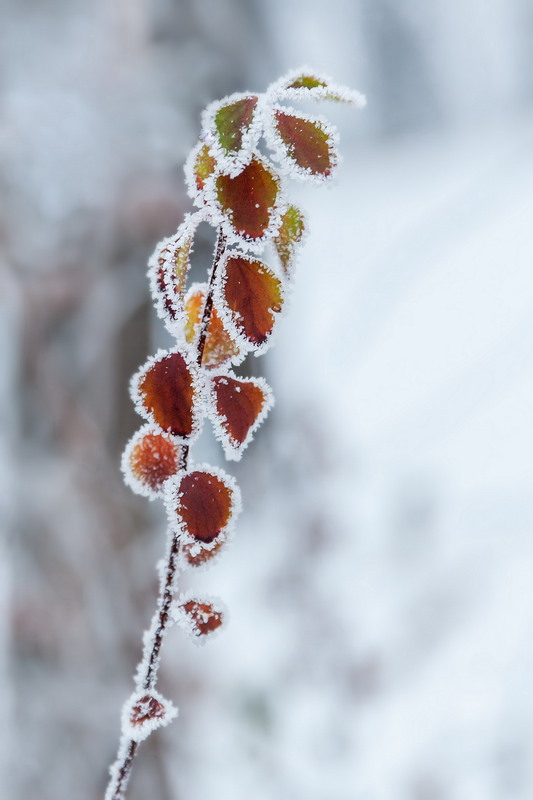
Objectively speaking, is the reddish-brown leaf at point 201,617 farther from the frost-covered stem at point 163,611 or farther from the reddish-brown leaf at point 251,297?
the reddish-brown leaf at point 251,297

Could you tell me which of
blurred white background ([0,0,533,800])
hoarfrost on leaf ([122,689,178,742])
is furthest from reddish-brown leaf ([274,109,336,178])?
blurred white background ([0,0,533,800])

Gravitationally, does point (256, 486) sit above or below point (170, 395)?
above

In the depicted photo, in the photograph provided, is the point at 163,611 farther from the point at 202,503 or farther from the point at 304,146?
the point at 304,146

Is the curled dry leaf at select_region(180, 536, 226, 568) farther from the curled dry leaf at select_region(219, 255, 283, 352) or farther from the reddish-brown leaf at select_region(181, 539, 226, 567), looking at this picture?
the curled dry leaf at select_region(219, 255, 283, 352)

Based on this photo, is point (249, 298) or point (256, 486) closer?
point (249, 298)

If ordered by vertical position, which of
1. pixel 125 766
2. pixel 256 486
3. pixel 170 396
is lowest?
pixel 125 766

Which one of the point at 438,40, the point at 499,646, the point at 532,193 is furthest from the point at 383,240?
the point at 499,646

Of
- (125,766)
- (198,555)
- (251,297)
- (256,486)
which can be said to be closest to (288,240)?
(251,297)
